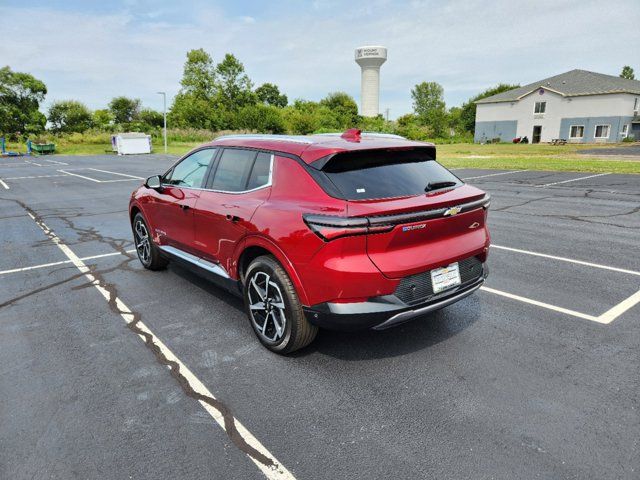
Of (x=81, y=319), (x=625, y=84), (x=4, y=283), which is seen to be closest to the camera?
(x=81, y=319)

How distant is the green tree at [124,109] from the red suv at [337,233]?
8760cm

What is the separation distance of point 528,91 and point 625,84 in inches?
422

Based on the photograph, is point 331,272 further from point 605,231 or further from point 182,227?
point 605,231

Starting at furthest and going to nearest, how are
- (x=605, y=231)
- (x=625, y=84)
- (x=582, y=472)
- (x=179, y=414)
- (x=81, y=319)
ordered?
1. (x=625, y=84)
2. (x=605, y=231)
3. (x=81, y=319)
4. (x=179, y=414)
5. (x=582, y=472)

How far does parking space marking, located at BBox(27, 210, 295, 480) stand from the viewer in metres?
2.42

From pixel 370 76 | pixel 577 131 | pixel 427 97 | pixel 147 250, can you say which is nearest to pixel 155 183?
pixel 147 250

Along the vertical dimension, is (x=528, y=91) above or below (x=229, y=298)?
above

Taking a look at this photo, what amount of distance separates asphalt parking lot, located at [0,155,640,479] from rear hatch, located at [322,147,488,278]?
903 mm

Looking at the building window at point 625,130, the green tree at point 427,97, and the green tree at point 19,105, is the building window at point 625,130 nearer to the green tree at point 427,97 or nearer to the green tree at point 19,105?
the green tree at point 427,97

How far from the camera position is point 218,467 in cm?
241

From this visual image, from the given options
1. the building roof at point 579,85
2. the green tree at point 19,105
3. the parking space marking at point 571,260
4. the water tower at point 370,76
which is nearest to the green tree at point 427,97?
the water tower at point 370,76

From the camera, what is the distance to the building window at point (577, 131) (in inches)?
2111

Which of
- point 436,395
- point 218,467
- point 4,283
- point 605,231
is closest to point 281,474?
point 218,467

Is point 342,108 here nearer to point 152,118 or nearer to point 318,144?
point 152,118
